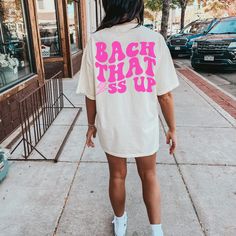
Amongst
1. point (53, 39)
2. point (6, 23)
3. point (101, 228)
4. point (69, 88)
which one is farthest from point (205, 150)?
point (53, 39)

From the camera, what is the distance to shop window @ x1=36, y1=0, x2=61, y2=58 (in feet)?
25.8

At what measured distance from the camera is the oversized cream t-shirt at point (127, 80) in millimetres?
1650

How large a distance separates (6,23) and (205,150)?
367 cm

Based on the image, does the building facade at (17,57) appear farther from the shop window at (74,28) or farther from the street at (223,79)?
the street at (223,79)

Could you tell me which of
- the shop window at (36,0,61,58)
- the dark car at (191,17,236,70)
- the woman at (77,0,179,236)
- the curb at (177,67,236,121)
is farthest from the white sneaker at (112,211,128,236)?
the dark car at (191,17,236,70)

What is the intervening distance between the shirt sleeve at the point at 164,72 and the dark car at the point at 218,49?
794cm

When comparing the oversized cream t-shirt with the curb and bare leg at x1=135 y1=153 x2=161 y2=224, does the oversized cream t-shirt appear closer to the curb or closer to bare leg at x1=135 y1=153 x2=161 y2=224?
bare leg at x1=135 y1=153 x2=161 y2=224

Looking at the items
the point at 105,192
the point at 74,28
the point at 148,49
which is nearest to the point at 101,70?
the point at 148,49

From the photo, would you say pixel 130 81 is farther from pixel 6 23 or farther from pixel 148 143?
pixel 6 23

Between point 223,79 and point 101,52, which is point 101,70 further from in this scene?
point 223,79

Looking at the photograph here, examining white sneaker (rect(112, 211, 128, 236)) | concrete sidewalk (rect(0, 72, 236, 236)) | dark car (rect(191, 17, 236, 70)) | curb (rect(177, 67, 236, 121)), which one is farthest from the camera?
dark car (rect(191, 17, 236, 70))

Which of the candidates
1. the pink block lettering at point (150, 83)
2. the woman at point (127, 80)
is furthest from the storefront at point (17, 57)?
the pink block lettering at point (150, 83)

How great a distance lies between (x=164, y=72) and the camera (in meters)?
1.72

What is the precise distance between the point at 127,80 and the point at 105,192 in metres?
1.51
